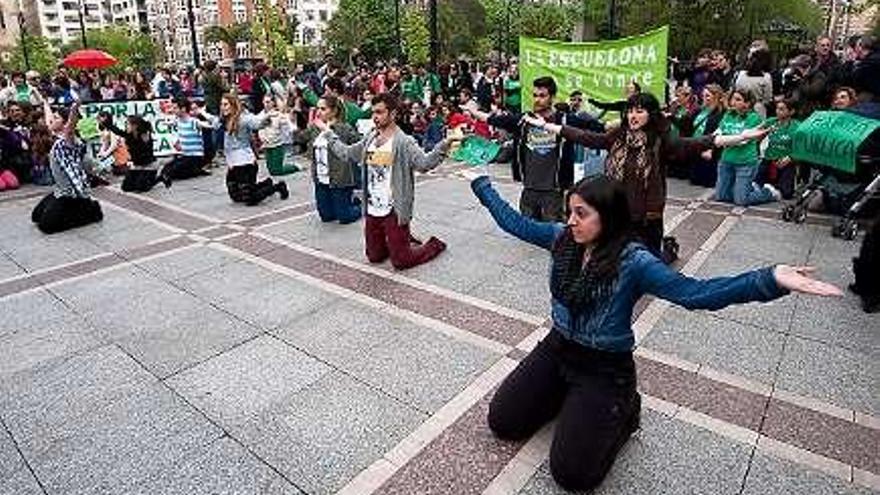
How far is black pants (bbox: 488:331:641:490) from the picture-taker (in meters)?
3.06

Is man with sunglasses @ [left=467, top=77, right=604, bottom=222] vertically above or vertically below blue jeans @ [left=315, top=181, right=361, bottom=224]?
above

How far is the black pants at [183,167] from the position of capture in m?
11.3

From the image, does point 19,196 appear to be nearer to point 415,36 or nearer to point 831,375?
point 831,375

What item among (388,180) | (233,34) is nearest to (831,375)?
(388,180)

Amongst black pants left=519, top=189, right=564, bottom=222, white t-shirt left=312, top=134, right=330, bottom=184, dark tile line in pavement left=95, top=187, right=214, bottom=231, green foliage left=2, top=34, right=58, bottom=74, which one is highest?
green foliage left=2, top=34, right=58, bottom=74

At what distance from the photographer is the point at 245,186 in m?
9.34

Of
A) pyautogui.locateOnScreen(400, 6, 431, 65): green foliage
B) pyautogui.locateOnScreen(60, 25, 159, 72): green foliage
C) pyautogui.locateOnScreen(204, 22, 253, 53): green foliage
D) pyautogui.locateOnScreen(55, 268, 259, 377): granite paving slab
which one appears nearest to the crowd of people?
pyautogui.locateOnScreen(55, 268, 259, 377): granite paving slab

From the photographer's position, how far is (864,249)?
521 cm

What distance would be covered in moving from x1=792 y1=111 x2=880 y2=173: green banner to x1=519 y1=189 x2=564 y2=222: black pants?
2854 millimetres

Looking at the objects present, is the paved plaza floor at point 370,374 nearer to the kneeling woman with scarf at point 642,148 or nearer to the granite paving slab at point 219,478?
the granite paving slab at point 219,478

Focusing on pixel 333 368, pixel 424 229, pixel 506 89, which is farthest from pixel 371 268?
pixel 506 89

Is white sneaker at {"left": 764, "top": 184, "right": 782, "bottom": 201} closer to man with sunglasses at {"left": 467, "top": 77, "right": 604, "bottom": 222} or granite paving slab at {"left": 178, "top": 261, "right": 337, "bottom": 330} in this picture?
man with sunglasses at {"left": 467, "top": 77, "right": 604, "bottom": 222}

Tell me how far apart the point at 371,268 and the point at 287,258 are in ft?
3.36

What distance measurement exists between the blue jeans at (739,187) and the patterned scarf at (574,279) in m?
6.28
